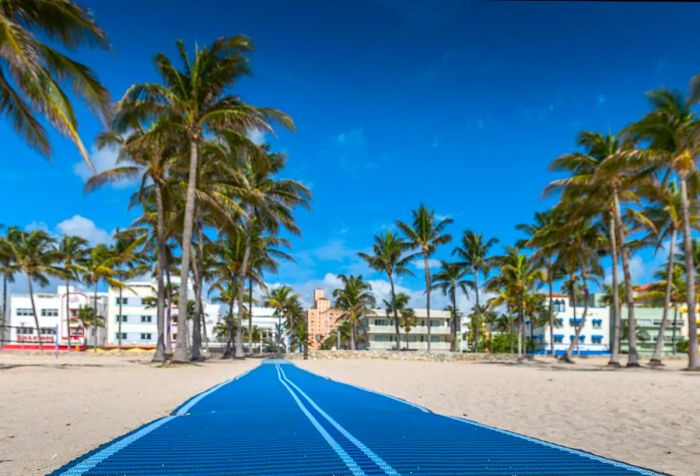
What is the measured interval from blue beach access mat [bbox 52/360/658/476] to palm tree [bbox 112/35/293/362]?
571 inches

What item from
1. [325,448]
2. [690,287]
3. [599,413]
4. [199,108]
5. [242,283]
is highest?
[199,108]

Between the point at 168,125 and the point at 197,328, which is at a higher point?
the point at 168,125

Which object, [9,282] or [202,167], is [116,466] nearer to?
[202,167]

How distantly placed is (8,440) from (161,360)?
661 inches

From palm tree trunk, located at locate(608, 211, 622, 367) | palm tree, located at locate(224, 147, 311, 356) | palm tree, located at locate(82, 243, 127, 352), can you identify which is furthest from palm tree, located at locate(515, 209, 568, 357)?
palm tree, located at locate(82, 243, 127, 352)

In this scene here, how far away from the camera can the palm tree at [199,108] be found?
2027 cm

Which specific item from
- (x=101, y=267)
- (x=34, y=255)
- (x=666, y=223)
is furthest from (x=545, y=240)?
(x=34, y=255)

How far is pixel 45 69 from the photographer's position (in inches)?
442

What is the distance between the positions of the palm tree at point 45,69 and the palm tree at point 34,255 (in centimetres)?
3428

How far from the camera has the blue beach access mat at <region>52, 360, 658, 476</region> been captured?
403cm

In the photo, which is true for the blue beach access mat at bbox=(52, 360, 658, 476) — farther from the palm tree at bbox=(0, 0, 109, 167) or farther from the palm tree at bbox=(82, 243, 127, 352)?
the palm tree at bbox=(82, 243, 127, 352)

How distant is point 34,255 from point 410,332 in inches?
1749

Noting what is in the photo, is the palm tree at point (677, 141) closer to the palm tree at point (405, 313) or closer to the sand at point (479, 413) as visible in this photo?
the sand at point (479, 413)

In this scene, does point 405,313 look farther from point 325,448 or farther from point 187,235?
point 325,448
